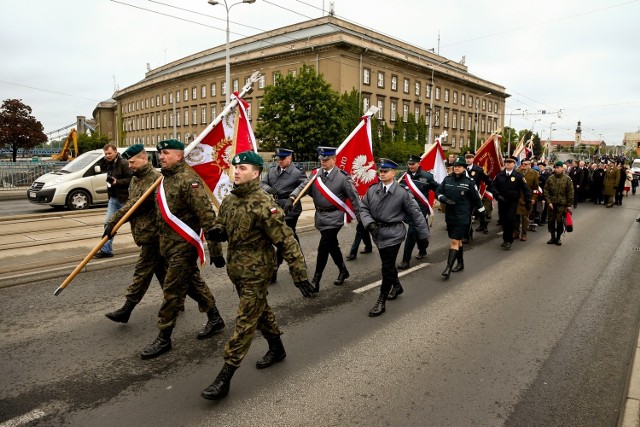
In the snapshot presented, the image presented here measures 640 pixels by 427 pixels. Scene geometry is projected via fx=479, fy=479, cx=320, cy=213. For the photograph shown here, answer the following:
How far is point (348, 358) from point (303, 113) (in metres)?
34.9

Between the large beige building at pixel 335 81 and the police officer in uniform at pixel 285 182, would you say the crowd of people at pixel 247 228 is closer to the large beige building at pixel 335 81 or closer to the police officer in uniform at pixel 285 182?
the police officer in uniform at pixel 285 182

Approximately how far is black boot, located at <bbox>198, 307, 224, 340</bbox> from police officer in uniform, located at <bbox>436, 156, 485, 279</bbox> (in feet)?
13.1

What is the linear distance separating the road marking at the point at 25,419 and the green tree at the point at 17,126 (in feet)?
163

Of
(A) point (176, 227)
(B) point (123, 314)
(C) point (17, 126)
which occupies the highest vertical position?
(C) point (17, 126)

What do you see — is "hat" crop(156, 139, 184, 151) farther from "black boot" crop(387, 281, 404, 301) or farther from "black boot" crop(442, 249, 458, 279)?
"black boot" crop(442, 249, 458, 279)

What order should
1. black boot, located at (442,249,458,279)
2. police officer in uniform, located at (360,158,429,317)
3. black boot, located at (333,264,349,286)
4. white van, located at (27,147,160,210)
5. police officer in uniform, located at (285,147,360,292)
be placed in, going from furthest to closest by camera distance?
1. white van, located at (27,147,160,210)
2. black boot, located at (442,249,458,279)
3. black boot, located at (333,264,349,286)
4. police officer in uniform, located at (285,147,360,292)
5. police officer in uniform, located at (360,158,429,317)

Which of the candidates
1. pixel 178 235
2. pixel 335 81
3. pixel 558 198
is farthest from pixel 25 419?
pixel 335 81

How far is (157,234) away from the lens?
5113 millimetres

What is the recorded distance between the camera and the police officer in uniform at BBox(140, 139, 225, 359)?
4523 millimetres

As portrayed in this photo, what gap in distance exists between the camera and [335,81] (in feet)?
155

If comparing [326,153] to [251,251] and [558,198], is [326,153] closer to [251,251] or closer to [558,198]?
[251,251]

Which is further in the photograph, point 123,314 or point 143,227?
point 123,314

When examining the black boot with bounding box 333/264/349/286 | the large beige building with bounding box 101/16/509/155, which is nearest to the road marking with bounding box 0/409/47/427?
the black boot with bounding box 333/264/349/286

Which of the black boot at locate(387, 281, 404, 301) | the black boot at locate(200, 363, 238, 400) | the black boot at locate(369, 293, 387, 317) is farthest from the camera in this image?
the black boot at locate(387, 281, 404, 301)
